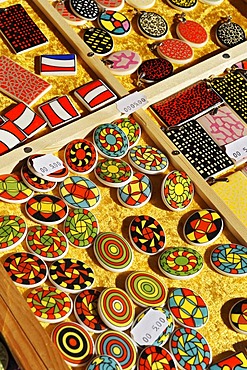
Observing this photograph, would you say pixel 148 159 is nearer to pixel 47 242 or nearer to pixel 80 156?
pixel 80 156

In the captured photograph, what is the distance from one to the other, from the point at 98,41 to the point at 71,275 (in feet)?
2.63

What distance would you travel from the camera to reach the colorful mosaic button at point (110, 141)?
61.6 inches

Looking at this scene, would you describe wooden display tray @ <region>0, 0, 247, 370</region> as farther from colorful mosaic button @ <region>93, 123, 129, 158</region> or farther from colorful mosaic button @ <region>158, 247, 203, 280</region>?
colorful mosaic button @ <region>158, 247, 203, 280</region>

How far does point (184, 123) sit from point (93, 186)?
1.22 feet

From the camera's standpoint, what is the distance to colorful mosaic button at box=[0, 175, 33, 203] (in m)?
1.43

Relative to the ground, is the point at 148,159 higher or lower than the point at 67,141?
lower

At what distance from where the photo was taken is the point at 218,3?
6.73ft

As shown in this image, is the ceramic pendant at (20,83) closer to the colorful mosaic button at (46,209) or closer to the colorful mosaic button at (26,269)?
the colorful mosaic button at (46,209)

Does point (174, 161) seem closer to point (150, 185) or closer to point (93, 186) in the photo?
point (150, 185)

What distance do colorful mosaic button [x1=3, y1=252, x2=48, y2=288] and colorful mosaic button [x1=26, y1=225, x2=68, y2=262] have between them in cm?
2

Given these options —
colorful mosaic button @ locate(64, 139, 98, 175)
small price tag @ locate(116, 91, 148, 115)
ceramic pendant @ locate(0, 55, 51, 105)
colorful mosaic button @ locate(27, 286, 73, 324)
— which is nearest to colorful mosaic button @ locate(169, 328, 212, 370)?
colorful mosaic button @ locate(27, 286, 73, 324)

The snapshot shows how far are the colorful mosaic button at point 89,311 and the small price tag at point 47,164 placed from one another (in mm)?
324

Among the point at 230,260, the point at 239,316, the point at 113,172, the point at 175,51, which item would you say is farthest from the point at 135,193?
the point at 175,51

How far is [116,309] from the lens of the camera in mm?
1289
